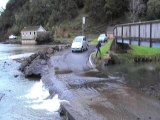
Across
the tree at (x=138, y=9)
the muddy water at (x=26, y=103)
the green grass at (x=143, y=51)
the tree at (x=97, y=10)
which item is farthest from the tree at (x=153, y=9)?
the muddy water at (x=26, y=103)

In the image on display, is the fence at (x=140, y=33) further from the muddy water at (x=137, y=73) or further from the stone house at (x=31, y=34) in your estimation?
the stone house at (x=31, y=34)

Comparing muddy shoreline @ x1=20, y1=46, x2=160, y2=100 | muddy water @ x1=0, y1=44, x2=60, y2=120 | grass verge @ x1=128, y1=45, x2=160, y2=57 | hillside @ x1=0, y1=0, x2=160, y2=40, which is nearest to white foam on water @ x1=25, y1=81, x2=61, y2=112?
muddy water @ x1=0, y1=44, x2=60, y2=120

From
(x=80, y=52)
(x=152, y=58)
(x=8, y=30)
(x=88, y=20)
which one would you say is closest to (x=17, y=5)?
(x=8, y=30)

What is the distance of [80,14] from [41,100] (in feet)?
287

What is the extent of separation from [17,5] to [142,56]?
449 ft

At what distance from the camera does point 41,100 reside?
24.0 meters

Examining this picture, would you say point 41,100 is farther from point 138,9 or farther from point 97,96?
point 138,9

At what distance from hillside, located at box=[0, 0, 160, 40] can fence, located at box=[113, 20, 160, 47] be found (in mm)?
38810

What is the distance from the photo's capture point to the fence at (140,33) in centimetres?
2686

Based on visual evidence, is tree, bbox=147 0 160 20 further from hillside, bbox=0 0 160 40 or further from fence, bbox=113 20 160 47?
fence, bbox=113 20 160 47

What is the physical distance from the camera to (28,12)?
450 feet

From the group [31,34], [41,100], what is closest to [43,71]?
[41,100]

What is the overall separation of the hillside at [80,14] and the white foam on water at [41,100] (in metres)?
53.2

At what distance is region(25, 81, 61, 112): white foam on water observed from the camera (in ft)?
71.1
